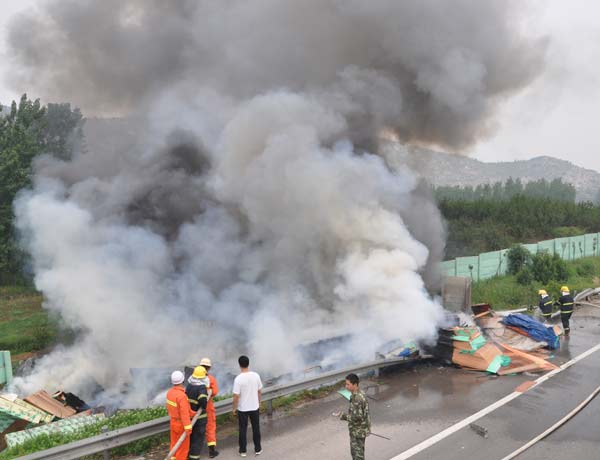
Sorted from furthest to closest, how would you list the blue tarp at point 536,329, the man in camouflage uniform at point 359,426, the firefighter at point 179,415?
the blue tarp at point 536,329 → the firefighter at point 179,415 → the man in camouflage uniform at point 359,426

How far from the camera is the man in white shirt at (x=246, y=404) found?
19.0 feet

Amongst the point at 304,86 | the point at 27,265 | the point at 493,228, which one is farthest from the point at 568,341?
the point at 493,228

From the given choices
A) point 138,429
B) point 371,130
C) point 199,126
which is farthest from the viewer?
point 199,126

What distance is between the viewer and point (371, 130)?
14609mm

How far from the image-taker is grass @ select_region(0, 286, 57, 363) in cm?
1430

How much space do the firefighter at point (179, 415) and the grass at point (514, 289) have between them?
13832 mm

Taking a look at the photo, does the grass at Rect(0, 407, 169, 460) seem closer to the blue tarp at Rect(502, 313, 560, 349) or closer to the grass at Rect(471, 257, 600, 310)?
the blue tarp at Rect(502, 313, 560, 349)

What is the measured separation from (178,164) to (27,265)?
27.5 feet

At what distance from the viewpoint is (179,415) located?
17.7 feet

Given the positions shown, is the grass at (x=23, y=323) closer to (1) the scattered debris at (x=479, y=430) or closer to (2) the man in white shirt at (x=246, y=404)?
(2) the man in white shirt at (x=246, y=404)

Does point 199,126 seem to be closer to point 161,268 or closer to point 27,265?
point 161,268

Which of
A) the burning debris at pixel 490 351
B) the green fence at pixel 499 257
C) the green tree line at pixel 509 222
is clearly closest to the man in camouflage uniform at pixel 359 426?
the burning debris at pixel 490 351

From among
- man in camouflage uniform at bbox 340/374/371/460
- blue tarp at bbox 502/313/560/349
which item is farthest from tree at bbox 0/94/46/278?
man in camouflage uniform at bbox 340/374/371/460

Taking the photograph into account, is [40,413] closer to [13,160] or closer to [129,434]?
[129,434]
